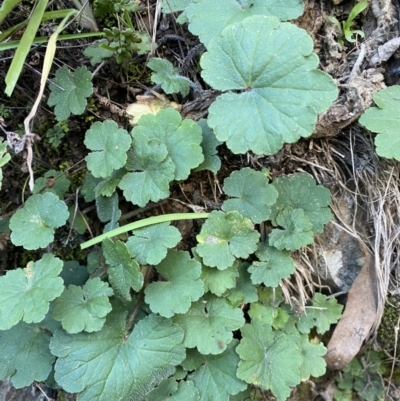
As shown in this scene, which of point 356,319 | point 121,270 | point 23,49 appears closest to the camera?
point 23,49

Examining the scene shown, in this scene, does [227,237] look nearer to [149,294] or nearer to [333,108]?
[149,294]

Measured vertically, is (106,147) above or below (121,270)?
above

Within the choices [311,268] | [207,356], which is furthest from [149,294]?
[311,268]

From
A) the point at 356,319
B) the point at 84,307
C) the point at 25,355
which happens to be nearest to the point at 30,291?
the point at 84,307

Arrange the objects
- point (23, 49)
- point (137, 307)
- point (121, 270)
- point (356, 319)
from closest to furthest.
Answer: point (23, 49) < point (121, 270) < point (137, 307) < point (356, 319)

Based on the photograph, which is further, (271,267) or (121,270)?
(271,267)

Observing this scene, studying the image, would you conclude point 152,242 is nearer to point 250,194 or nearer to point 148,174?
point 148,174

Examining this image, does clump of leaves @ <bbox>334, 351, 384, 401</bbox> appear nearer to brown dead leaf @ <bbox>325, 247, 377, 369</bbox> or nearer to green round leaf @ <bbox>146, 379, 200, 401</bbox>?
brown dead leaf @ <bbox>325, 247, 377, 369</bbox>
